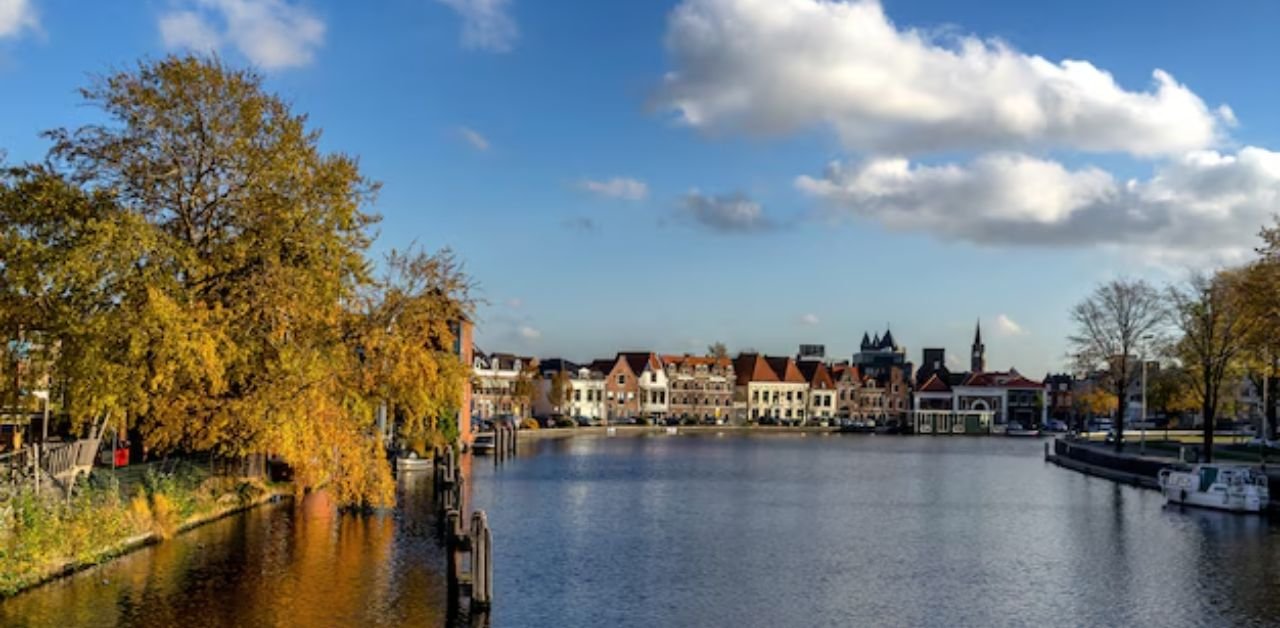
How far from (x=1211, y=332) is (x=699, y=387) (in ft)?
367

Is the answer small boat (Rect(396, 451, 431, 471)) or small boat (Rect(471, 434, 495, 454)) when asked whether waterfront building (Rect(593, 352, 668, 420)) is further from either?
small boat (Rect(396, 451, 431, 471))

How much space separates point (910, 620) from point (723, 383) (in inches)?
6335

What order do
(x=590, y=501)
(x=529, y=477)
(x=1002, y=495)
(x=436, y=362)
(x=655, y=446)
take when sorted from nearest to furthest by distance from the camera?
(x=436, y=362), (x=590, y=501), (x=1002, y=495), (x=529, y=477), (x=655, y=446)

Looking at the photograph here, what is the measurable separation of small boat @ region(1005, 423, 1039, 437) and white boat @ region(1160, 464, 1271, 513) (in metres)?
120

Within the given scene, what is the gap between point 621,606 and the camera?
31.2 metres

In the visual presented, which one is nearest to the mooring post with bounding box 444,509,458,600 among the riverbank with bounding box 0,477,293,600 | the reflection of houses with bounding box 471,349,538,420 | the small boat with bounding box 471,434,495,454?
the riverbank with bounding box 0,477,293,600

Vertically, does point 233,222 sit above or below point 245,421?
above

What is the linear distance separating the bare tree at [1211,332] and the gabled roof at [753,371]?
107 m

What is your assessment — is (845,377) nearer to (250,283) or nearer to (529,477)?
(529,477)

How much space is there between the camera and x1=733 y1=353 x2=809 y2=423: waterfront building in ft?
636

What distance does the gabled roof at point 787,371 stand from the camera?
197 metres

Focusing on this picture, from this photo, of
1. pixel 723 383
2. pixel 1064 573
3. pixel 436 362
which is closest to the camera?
pixel 1064 573

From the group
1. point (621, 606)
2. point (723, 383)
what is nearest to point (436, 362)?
point (621, 606)

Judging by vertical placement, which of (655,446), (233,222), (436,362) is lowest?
(655,446)
